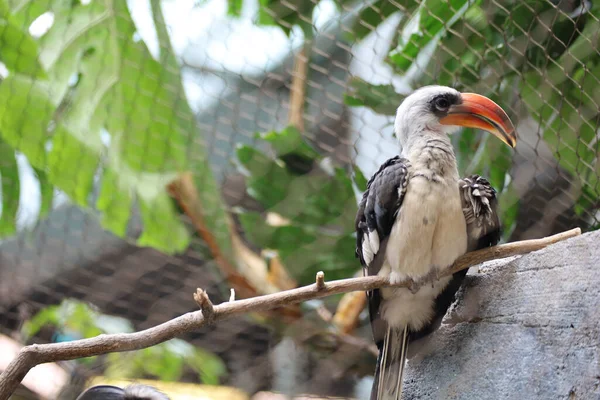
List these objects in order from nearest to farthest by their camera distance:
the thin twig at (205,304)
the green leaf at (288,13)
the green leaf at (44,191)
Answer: the thin twig at (205,304) → the green leaf at (288,13) → the green leaf at (44,191)

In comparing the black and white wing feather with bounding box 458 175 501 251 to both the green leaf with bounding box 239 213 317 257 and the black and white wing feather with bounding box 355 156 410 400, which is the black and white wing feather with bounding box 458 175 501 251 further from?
the green leaf with bounding box 239 213 317 257

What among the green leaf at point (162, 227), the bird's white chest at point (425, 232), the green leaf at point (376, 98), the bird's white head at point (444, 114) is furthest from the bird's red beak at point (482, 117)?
the green leaf at point (162, 227)

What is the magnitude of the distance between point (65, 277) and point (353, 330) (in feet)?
4.09

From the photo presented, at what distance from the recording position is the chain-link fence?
1836mm

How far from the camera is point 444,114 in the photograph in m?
1.32

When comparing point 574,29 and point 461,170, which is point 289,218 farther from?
point 574,29

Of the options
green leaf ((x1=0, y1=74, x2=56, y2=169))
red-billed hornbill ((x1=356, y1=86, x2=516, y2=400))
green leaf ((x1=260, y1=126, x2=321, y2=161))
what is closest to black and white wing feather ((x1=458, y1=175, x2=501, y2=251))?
red-billed hornbill ((x1=356, y1=86, x2=516, y2=400))

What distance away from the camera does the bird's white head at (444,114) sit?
1250mm

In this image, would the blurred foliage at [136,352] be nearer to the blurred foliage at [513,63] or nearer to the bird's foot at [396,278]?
the blurred foliage at [513,63]

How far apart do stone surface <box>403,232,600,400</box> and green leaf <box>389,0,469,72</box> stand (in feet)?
2.54

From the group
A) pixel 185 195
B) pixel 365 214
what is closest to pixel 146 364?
pixel 185 195

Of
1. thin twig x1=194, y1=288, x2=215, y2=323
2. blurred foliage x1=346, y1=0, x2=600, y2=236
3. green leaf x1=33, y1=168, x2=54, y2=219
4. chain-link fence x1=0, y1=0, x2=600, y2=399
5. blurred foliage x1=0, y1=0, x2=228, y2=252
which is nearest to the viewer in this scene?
thin twig x1=194, y1=288, x2=215, y2=323

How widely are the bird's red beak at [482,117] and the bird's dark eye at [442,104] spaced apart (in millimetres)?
14

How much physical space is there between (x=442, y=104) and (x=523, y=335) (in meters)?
0.46
